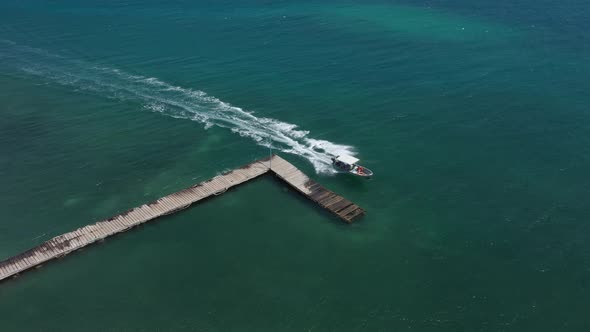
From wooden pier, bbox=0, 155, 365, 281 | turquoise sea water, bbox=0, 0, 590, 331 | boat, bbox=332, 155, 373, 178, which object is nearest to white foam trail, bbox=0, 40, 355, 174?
turquoise sea water, bbox=0, 0, 590, 331

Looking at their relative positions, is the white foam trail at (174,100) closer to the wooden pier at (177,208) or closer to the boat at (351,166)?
the boat at (351,166)

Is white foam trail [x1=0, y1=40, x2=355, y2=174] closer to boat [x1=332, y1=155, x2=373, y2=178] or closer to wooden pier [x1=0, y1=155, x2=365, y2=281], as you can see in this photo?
boat [x1=332, y1=155, x2=373, y2=178]

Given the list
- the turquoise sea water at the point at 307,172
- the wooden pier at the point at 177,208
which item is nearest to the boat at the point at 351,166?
the turquoise sea water at the point at 307,172

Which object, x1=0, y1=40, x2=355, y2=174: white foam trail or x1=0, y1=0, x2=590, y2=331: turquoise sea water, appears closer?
x1=0, y1=0, x2=590, y2=331: turquoise sea water

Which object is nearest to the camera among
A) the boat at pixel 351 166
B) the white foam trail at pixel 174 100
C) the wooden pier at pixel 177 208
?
the wooden pier at pixel 177 208

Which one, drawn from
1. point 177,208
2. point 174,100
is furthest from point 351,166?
point 174,100

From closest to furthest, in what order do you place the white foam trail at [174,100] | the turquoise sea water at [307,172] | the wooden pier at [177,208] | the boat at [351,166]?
the turquoise sea water at [307,172] → the wooden pier at [177,208] → the boat at [351,166] → the white foam trail at [174,100]
